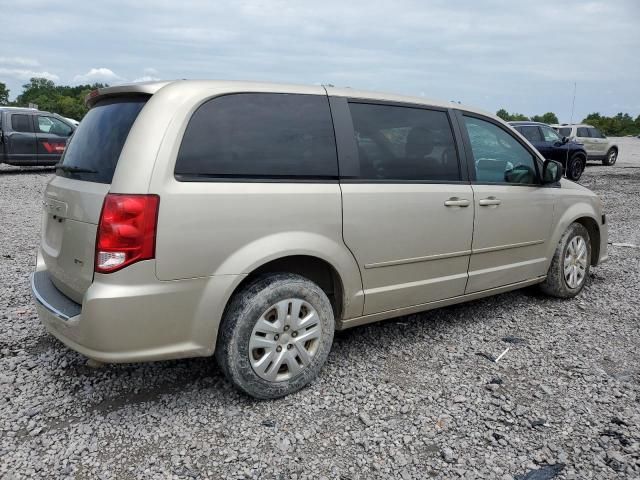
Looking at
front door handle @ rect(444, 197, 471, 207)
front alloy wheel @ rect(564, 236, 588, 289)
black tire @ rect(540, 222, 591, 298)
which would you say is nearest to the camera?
front door handle @ rect(444, 197, 471, 207)

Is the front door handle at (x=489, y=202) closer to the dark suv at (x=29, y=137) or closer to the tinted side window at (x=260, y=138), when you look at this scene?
the tinted side window at (x=260, y=138)

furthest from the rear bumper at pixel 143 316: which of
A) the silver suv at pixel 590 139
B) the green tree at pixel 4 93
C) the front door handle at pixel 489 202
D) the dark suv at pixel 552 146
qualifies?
the green tree at pixel 4 93

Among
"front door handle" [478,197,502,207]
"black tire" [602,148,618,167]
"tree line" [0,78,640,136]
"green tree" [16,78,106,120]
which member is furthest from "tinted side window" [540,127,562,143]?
"green tree" [16,78,106,120]

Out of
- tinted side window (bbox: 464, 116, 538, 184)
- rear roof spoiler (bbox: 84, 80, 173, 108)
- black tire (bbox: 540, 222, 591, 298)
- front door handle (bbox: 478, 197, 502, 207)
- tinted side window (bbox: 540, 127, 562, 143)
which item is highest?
tinted side window (bbox: 540, 127, 562, 143)

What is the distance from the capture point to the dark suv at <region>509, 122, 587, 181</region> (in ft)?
53.5

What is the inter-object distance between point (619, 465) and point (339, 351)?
5.93 feet

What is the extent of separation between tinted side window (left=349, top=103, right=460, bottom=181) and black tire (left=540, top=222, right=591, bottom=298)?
60.5 inches

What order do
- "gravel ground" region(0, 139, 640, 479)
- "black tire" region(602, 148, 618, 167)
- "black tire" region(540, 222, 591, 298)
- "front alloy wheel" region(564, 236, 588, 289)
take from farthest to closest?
"black tire" region(602, 148, 618, 167) → "front alloy wheel" region(564, 236, 588, 289) → "black tire" region(540, 222, 591, 298) → "gravel ground" region(0, 139, 640, 479)

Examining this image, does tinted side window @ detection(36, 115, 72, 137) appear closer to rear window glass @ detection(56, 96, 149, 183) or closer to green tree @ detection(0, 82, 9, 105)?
rear window glass @ detection(56, 96, 149, 183)

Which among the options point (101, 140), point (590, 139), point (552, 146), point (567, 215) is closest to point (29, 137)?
point (101, 140)

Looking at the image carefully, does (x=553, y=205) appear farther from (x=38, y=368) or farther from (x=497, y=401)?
(x=38, y=368)

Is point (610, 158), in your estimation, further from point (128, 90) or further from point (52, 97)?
point (52, 97)

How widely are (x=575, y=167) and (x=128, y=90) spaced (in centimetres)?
1651

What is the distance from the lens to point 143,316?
8.57ft
